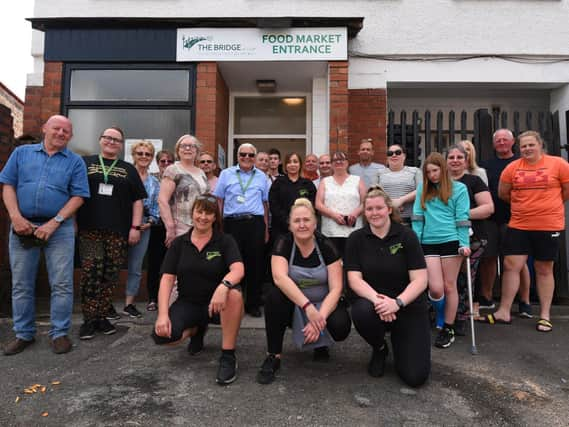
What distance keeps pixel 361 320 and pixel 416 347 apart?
0.43 meters

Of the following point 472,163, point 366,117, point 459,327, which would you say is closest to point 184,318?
point 459,327

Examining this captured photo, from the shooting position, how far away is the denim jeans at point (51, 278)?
3.45 meters

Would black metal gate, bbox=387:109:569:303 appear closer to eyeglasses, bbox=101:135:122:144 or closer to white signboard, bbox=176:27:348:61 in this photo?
white signboard, bbox=176:27:348:61

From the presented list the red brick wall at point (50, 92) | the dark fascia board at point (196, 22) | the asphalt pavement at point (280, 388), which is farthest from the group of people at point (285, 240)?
the red brick wall at point (50, 92)

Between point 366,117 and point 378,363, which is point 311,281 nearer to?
point 378,363

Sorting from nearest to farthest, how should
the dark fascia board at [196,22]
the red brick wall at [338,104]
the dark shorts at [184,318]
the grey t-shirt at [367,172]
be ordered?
the dark shorts at [184,318] < the grey t-shirt at [367,172] < the dark fascia board at [196,22] < the red brick wall at [338,104]

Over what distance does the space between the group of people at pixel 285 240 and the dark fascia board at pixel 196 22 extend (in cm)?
222

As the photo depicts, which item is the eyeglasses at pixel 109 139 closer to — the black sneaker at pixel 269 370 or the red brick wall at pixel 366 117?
the black sneaker at pixel 269 370

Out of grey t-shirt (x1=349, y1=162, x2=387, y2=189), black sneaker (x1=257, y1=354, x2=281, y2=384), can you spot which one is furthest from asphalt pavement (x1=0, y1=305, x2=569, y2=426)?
grey t-shirt (x1=349, y1=162, x2=387, y2=189)

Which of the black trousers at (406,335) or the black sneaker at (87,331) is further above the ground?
the black trousers at (406,335)

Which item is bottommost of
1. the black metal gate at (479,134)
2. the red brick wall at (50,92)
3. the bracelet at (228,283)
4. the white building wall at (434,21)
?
the bracelet at (228,283)

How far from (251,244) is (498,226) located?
2.93m

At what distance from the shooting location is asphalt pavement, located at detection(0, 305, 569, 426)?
7.84ft

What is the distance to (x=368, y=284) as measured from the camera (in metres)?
2.96
